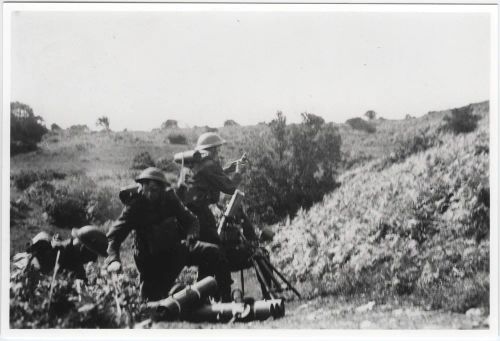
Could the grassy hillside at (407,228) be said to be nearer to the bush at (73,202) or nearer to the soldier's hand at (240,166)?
the soldier's hand at (240,166)

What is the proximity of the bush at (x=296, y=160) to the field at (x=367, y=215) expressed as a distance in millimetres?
149

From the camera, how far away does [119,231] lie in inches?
331

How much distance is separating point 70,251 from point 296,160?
11.3 ft

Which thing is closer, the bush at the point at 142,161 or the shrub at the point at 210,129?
the bush at the point at 142,161

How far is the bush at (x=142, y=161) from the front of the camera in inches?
348

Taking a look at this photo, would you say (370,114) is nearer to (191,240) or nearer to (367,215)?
(367,215)

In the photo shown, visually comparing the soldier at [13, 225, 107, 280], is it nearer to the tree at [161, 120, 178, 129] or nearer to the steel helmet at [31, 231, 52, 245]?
the steel helmet at [31, 231, 52, 245]

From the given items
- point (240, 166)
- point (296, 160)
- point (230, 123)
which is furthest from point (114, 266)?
point (296, 160)

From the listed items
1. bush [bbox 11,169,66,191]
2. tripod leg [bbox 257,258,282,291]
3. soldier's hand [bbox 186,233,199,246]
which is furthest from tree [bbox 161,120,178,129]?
tripod leg [bbox 257,258,282,291]

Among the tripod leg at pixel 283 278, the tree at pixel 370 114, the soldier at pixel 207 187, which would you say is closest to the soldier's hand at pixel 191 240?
the soldier at pixel 207 187

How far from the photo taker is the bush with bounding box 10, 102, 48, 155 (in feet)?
29.2

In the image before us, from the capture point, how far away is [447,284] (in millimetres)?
8422

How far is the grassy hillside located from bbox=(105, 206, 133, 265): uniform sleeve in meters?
2.11
